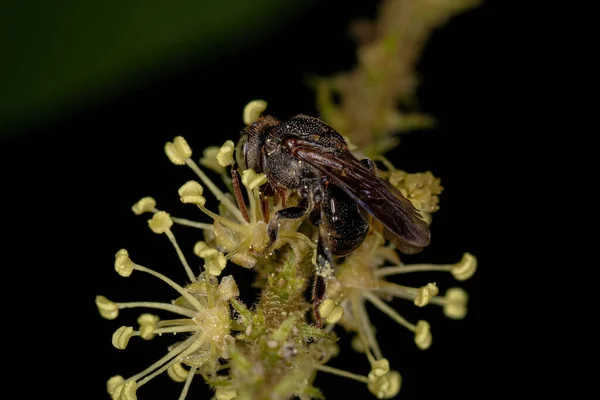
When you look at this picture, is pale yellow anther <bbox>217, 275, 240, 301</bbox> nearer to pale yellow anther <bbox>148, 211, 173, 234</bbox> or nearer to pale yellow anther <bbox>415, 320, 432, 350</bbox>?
pale yellow anther <bbox>148, 211, 173, 234</bbox>

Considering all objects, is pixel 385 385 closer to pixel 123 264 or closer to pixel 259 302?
pixel 259 302

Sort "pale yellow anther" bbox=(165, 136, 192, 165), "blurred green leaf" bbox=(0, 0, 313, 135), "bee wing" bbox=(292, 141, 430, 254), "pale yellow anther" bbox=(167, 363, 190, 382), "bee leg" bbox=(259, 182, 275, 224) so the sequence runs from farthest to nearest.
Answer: "blurred green leaf" bbox=(0, 0, 313, 135)
"pale yellow anther" bbox=(165, 136, 192, 165)
"bee leg" bbox=(259, 182, 275, 224)
"pale yellow anther" bbox=(167, 363, 190, 382)
"bee wing" bbox=(292, 141, 430, 254)

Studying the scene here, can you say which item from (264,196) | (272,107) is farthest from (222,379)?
(272,107)

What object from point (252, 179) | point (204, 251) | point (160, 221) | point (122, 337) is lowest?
point (122, 337)

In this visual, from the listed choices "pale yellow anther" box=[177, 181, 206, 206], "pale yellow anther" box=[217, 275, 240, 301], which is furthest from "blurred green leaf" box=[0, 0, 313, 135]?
"pale yellow anther" box=[217, 275, 240, 301]

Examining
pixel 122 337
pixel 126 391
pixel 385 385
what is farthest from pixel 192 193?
pixel 385 385

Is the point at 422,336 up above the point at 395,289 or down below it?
below

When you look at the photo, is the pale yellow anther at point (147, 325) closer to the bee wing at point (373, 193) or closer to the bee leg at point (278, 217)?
the bee leg at point (278, 217)

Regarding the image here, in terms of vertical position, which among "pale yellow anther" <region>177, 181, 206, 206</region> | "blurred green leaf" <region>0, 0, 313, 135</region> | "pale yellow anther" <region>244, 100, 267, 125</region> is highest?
"blurred green leaf" <region>0, 0, 313, 135</region>

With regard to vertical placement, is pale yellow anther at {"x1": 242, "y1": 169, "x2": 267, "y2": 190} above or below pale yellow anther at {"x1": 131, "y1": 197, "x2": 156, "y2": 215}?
above
